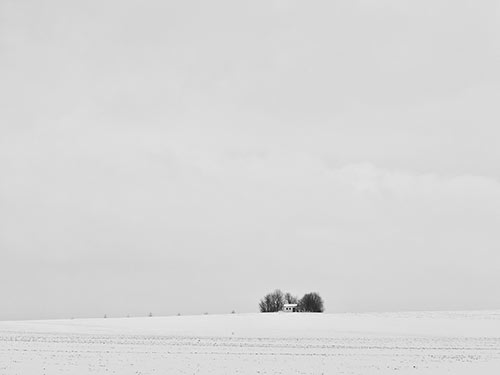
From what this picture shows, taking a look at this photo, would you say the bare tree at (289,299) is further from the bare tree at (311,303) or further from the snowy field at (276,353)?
the snowy field at (276,353)

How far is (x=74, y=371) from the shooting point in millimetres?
27562

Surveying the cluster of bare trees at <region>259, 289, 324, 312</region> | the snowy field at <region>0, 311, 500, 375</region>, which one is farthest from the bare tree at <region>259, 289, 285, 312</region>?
the snowy field at <region>0, 311, 500, 375</region>

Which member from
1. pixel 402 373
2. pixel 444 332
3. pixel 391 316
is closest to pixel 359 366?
pixel 402 373

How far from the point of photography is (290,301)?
146250 mm

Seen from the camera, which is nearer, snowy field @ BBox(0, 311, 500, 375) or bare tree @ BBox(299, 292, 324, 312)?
snowy field @ BBox(0, 311, 500, 375)

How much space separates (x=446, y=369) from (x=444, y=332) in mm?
30449

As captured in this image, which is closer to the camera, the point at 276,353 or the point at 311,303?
the point at 276,353

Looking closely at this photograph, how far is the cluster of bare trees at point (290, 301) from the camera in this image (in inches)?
5482

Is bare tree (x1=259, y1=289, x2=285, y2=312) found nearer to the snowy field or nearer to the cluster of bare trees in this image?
the cluster of bare trees

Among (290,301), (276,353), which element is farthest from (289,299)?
(276,353)

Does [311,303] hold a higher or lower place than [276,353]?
higher

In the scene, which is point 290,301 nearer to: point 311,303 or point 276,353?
point 311,303

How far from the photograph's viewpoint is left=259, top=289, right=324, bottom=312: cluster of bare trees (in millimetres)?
139250

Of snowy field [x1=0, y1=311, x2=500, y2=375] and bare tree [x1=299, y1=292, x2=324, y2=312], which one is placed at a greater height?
bare tree [x1=299, y1=292, x2=324, y2=312]
